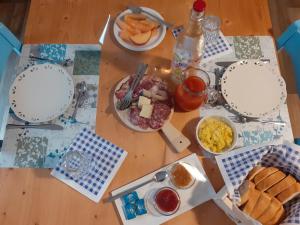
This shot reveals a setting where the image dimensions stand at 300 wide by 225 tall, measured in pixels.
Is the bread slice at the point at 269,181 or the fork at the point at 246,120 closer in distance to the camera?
the bread slice at the point at 269,181

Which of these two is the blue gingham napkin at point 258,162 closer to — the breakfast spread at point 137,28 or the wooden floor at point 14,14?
the breakfast spread at point 137,28

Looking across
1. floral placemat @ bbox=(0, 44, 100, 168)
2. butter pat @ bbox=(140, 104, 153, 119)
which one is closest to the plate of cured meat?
butter pat @ bbox=(140, 104, 153, 119)

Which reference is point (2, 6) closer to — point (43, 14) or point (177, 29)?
point (43, 14)

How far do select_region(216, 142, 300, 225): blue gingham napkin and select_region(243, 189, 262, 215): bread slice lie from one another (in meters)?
0.04

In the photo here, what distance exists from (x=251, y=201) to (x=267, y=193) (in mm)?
57

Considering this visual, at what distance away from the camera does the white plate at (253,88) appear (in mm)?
1032

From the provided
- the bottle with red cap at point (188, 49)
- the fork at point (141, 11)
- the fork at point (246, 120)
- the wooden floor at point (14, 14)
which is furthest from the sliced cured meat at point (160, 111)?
the wooden floor at point (14, 14)

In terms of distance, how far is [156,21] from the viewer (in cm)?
115

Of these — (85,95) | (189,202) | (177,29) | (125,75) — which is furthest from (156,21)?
(189,202)

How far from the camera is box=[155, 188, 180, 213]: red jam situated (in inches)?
35.7

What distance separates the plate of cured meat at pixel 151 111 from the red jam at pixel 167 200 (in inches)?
5.2

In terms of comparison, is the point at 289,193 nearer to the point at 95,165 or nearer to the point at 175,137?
the point at 175,137

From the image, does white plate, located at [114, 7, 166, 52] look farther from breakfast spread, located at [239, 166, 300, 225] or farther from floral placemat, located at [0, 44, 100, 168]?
breakfast spread, located at [239, 166, 300, 225]

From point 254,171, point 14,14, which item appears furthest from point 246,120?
point 14,14
